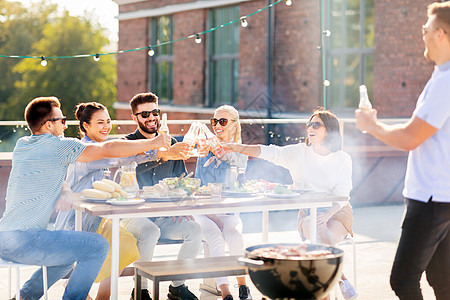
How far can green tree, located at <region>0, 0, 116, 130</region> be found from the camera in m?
44.7

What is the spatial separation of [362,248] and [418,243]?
3.62 metres

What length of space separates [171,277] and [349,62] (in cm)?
1004

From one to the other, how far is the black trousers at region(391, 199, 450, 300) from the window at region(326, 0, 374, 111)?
10.0 metres

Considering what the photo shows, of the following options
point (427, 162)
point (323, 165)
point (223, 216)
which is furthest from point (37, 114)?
point (427, 162)

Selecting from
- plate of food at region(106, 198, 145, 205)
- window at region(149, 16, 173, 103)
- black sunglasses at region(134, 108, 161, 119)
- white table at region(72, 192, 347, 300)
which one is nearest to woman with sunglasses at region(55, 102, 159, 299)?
white table at region(72, 192, 347, 300)

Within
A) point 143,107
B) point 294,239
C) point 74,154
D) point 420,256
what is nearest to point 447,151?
point 420,256

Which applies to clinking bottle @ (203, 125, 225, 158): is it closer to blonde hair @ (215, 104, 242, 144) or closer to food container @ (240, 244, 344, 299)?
blonde hair @ (215, 104, 242, 144)

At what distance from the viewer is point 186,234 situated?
4941 millimetres

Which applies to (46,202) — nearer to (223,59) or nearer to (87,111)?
(87,111)

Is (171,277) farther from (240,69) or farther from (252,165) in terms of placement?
(240,69)

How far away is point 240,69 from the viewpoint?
16.0 m

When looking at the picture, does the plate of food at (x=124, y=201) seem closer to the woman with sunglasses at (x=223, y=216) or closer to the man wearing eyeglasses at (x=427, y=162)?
the woman with sunglasses at (x=223, y=216)

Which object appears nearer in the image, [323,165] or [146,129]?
[323,165]

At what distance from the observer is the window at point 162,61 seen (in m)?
19.0
